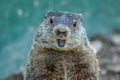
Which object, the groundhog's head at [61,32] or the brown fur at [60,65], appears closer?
the groundhog's head at [61,32]

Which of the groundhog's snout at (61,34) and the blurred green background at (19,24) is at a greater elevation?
the blurred green background at (19,24)

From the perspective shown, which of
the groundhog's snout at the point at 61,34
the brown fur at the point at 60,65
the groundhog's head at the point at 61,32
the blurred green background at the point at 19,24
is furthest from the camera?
the blurred green background at the point at 19,24

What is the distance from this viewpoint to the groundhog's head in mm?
8672

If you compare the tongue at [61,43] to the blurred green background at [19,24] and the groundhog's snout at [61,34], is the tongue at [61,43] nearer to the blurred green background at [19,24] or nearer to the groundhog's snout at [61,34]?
the groundhog's snout at [61,34]

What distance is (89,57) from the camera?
9242 millimetres

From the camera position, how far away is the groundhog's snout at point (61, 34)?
28.1 feet

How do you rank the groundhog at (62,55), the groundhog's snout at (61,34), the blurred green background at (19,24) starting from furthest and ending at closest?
the blurred green background at (19,24) → the groundhog at (62,55) → the groundhog's snout at (61,34)

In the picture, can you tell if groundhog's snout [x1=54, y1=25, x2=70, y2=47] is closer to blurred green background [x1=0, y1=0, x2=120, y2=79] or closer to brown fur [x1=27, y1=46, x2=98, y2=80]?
brown fur [x1=27, y1=46, x2=98, y2=80]

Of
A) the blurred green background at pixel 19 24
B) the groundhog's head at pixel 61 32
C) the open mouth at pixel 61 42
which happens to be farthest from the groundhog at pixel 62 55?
the blurred green background at pixel 19 24

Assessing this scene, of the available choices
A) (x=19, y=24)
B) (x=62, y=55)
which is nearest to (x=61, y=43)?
(x=62, y=55)

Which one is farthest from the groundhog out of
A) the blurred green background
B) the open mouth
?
the blurred green background

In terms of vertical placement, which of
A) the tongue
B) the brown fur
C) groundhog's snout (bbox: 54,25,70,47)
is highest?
groundhog's snout (bbox: 54,25,70,47)

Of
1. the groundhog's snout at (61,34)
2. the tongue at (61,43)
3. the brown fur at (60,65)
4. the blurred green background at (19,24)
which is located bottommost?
the brown fur at (60,65)

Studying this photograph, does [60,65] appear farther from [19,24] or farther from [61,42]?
[19,24]
